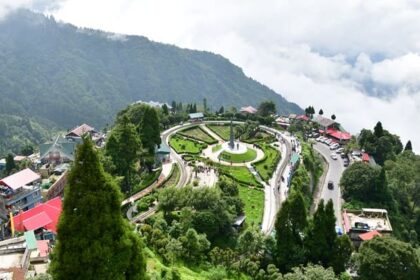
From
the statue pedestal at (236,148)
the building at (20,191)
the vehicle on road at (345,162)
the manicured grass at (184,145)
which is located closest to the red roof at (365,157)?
→ the vehicle on road at (345,162)

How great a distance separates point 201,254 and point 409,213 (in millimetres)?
52306

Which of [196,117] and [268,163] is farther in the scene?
[196,117]

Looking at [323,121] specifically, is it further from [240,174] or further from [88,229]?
[88,229]

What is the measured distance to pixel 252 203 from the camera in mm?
64000

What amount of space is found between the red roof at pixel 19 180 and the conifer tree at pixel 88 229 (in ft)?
143

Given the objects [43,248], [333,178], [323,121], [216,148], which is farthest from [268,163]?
[43,248]

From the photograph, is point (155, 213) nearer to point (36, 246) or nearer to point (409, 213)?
point (36, 246)

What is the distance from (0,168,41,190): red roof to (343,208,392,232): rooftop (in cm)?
4335

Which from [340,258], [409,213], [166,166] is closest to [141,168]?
[166,166]

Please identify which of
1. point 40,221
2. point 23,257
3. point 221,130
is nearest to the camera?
point 23,257

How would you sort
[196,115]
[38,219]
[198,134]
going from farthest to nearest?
[196,115]
[198,134]
[38,219]

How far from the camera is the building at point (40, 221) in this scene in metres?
48.2

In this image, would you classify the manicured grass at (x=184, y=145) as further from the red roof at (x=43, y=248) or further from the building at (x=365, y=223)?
the red roof at (x=43, y=248)

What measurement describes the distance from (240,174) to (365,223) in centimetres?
2006
